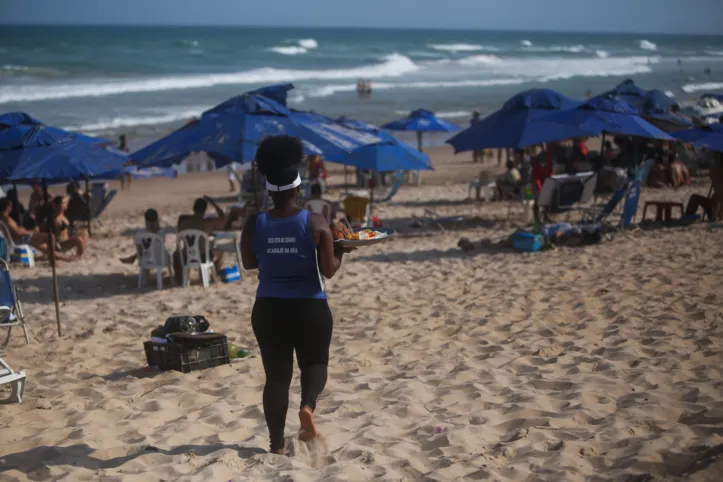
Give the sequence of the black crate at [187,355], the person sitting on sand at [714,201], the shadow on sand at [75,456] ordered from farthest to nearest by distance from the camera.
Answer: the person sitting on sand at [714,201] < the black crate at [187,355] < the shadow on sand at [75,456]

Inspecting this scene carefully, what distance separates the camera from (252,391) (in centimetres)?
541

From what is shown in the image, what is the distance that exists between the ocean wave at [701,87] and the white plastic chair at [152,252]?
40132mm

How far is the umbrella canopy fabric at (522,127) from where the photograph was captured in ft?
37.7

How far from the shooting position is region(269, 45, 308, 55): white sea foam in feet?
244

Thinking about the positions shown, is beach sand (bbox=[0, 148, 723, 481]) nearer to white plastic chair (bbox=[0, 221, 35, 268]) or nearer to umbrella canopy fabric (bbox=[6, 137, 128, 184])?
→ white plastic chair (bbox=[0, 221, 35, 268])

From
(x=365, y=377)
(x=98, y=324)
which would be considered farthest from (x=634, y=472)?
(x=98, y=324)

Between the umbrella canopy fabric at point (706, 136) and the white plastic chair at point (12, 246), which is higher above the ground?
the umbrella canopy fabric at point (706, 136)

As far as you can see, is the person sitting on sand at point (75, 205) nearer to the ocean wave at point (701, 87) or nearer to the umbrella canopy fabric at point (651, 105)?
the umbrella canopy fabric at point (651, 105)

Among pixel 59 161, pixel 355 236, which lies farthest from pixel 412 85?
pixel 355 236

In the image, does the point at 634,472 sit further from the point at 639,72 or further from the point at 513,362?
the point at 639,72

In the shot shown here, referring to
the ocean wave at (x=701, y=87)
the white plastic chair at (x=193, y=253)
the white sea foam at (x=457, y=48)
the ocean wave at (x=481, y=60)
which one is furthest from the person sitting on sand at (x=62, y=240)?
the white sea foam at (x=457, y=48)

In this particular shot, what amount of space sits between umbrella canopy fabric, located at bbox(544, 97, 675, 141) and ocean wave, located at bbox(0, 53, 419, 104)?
29992 mm

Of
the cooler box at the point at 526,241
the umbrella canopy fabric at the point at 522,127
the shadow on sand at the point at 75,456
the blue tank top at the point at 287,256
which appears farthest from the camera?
the umbrella canopy fabric at the point at 522,127

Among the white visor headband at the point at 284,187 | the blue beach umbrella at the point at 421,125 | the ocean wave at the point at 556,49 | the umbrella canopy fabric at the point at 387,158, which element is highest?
the ocean wave at the point at 556,49
